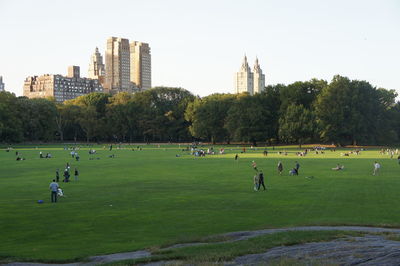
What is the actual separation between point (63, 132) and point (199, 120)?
48222 millimetres

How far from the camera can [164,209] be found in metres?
23.0

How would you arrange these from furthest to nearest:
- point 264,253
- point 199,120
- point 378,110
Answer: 1. point 199,120
2. point 378,110
3. point 264,253

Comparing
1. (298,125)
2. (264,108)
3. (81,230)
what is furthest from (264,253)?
(264,108)

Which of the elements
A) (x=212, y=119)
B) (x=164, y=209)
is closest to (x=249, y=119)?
(x=212, y=119)

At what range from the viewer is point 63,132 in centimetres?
14475

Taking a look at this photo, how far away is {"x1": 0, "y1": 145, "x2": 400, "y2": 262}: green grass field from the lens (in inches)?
648

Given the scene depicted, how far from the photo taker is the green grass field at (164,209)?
1647cm

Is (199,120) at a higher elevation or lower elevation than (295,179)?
higher

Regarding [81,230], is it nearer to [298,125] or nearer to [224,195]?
[224,195]

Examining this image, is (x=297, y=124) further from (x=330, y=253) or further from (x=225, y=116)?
(x=330, y=253)

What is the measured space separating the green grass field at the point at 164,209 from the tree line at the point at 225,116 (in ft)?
229

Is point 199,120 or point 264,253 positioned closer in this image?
point 264,253

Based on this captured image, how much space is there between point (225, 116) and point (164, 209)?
102497mm

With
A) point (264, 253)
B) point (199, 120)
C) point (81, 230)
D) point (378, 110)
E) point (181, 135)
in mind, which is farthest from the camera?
point (181, 135)
